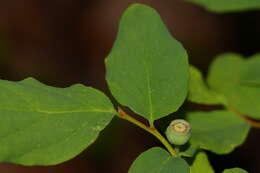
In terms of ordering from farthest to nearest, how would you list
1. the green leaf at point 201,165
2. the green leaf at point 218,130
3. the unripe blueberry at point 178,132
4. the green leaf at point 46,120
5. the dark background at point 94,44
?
the dark background at point 94,44
the green leaf at point 218,130
the green leaf at point 201,165
the unripe blueberry at point 178,132
the green leaf at point 46,120

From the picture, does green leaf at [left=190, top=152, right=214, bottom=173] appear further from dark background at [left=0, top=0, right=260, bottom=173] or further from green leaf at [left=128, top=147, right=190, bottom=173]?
dark background at [left=0, top=0, right=260, bottom=173]

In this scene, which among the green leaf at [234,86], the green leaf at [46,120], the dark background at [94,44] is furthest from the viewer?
the dark background at [94,44]

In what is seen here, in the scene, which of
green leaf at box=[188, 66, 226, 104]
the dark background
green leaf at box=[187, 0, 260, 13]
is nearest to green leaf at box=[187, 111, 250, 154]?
green leaf at box=[188, 66, 226, 104]

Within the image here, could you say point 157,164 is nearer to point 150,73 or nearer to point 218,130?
point 150,73

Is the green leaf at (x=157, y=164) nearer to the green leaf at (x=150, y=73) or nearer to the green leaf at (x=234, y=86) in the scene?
the green leaf at (x=150, y=73)

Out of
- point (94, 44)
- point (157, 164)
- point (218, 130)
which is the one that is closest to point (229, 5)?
point (218, 130)

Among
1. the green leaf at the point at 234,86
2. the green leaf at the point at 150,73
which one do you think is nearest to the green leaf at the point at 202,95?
the green leaf at the point at 234,86
